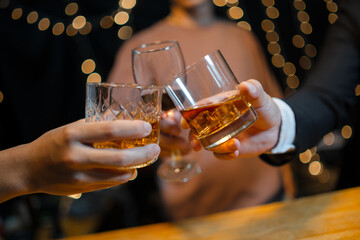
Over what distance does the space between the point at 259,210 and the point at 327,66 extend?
2.18 ft

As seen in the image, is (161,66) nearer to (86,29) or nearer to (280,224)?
(280,224)

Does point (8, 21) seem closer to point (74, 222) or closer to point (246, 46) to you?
point (74, 222)

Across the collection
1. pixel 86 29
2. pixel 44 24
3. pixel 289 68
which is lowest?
pixel 289 68

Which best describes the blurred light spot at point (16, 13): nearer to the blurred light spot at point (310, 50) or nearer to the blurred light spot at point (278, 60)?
the blurred light spot at point (278, 60)

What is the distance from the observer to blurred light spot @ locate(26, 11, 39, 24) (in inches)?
91.3

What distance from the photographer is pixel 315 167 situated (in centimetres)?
313

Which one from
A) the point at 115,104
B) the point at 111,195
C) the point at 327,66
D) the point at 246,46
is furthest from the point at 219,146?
the point at 111,195

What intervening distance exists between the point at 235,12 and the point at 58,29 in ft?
4.97

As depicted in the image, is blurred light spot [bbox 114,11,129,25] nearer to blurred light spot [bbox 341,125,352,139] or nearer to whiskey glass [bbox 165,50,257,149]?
whiskey glass [bbox 165,50,257,149]

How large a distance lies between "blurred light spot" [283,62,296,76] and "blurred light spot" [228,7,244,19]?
0.64m

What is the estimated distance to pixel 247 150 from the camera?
3.18 feet

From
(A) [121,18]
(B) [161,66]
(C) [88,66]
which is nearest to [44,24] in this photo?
(C) [88,66]

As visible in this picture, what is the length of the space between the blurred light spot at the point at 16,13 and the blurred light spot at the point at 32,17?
6 cm

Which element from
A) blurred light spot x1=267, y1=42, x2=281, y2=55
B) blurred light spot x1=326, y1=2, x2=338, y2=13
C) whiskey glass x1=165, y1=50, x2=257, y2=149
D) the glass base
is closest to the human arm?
whiskey glass x1=165, y1=50, x2=257, y2=149
